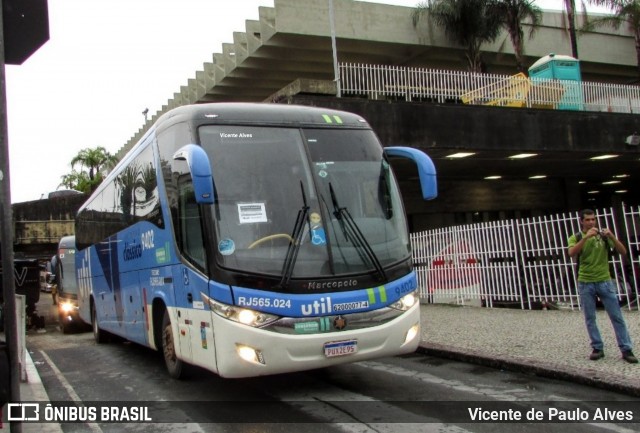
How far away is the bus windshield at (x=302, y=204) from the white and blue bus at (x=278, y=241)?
0.01 meters

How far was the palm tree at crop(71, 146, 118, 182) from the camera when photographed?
2162 inches

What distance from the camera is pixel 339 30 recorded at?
79.9 ft

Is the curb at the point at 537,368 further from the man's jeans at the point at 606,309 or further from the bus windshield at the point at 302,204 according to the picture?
the bus windshield at the point at 302,204

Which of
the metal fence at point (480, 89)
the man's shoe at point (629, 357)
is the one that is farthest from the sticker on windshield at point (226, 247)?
the metal fence at point (480, 89)

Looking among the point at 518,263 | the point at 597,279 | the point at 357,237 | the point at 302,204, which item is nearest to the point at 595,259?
the point at 597,279

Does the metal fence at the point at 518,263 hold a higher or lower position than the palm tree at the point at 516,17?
lower

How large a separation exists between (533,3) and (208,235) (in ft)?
89.4

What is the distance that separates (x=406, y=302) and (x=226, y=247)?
6.66 ft

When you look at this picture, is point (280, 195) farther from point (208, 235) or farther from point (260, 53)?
point (260, 53)

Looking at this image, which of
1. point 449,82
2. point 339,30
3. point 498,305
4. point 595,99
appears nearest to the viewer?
point 498,305

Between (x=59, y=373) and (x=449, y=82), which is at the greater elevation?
(x=449, y=82)

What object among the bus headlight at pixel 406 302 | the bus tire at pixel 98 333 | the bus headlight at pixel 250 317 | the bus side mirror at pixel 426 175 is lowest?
the bus tire at pixel 98 333

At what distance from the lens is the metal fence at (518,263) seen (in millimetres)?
11461

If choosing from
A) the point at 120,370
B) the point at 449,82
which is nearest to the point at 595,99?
the point at 449,82
